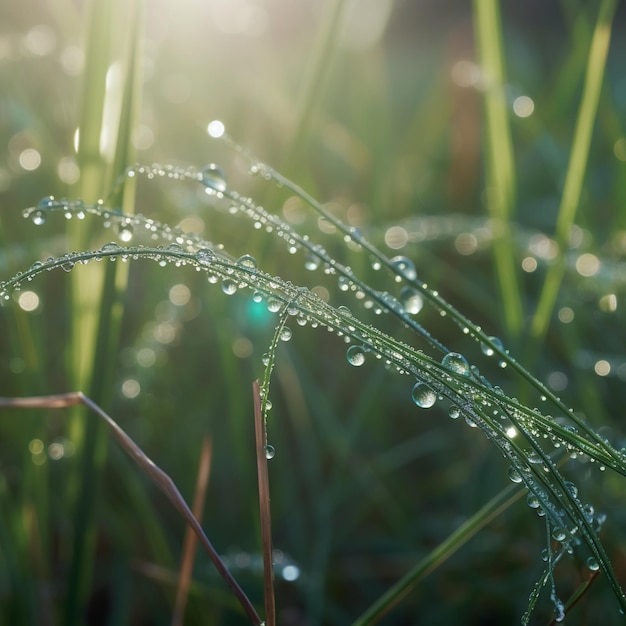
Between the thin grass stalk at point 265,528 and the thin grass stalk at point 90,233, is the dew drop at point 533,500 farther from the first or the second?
the thin grass stalk at point 90,233

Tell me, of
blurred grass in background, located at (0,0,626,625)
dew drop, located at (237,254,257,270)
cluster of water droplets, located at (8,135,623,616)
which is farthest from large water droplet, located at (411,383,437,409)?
blurred grass in background, located at (0,0,626,625)

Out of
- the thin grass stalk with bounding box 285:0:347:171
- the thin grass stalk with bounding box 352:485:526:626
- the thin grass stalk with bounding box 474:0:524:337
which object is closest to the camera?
the thin grass stalk with bounding box 352:485:526:626

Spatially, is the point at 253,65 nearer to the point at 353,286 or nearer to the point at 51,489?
the point at 51,489

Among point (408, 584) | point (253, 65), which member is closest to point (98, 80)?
point (408, 584)

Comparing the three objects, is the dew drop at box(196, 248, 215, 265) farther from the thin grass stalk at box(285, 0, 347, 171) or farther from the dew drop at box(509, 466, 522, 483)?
the thin grass stalk at box(285, 0, 347, 171)

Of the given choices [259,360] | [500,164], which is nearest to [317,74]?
[500,164]

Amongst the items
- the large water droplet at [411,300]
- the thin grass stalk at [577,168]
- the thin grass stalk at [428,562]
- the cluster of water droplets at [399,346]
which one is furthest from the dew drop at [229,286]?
the thin grass stalk at [577,168]

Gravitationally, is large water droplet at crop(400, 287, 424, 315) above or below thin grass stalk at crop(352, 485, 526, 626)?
above
